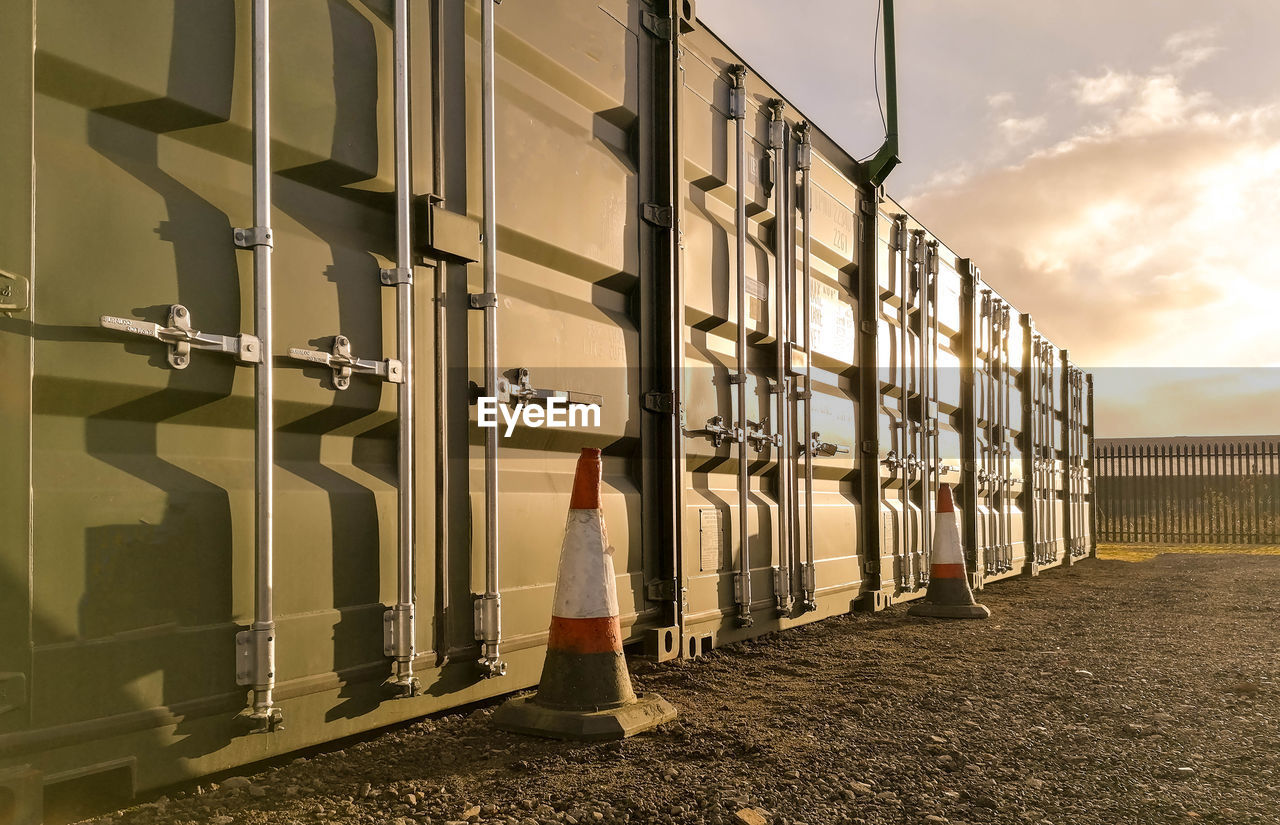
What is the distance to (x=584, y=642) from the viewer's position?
120 inches

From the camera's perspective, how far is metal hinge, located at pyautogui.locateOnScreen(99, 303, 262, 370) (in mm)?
2152

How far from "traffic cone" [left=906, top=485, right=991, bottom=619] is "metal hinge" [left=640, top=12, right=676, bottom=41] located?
393 centimetres

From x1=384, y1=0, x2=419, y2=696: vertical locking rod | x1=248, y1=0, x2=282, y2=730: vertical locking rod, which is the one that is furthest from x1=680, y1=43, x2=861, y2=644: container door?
x1=248, y1=0, x2=282, y2=730: vertical locking rod

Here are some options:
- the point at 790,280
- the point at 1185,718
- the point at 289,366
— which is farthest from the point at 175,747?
the point at 790,280

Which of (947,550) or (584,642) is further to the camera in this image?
(947,550)

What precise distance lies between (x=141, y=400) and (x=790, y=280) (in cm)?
367

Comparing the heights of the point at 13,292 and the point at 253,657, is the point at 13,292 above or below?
above

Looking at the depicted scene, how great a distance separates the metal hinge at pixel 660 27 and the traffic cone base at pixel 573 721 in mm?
2790

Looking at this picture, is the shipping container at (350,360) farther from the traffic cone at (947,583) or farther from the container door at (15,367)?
the traffic cone at (947,583)

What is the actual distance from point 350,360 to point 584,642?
115 centimetres

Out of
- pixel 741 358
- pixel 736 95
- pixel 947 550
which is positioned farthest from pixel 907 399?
pixel 736 95

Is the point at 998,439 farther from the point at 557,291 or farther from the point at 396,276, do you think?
the point at 396,276

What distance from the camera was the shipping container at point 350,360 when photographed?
208 cm

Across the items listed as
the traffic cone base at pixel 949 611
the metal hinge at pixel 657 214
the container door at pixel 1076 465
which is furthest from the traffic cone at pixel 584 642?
the container door at pixel 1076 465
